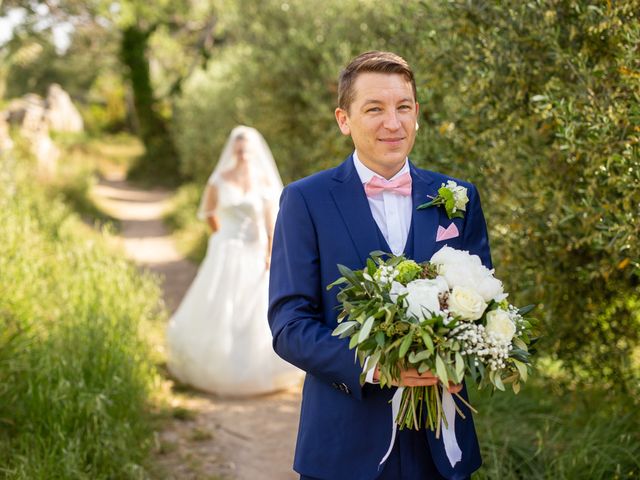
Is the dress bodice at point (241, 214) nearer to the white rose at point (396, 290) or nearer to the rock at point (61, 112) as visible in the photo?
the white rose at point (396, 290)

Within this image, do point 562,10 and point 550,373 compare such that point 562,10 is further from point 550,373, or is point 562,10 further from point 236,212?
point 236,212

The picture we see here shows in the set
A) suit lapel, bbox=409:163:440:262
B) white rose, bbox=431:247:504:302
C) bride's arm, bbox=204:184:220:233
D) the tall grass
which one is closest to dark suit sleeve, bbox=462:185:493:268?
suit lapel, bbox=409:163:440:262

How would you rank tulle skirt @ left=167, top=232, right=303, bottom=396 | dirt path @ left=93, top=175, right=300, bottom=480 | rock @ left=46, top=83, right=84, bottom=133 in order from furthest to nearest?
rock @ left=46, top=83, right=84, bottom=133 → tulle skirt @ left=167, top=232, right=303, bottom=396 → dirt path @ left=93, top=175, right=300, bottom=480

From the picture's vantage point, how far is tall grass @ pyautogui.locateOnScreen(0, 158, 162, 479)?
13.1 feet

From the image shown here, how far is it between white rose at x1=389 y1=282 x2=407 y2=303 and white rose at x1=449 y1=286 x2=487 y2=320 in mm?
138

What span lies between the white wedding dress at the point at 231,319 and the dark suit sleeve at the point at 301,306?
425 cm

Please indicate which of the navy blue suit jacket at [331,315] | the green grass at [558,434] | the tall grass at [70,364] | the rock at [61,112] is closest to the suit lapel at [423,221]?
the navy blue suit jacket at [331,315]

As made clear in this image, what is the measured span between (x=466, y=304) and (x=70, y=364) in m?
3.49

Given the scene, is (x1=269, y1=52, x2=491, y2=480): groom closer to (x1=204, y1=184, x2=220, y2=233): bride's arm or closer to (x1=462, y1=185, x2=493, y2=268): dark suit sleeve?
(x1=462, y1=185, x2=493, y2=268): dark suit sleeve

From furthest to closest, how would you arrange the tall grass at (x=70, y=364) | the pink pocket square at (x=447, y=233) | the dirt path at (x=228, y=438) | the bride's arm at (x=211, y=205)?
the bride's arm at (x=211, y=205) → the dirt path at (x=228, y=438) → the tall grass at (x=70, y=364) → the pink pocket square at (x=447, y=233)

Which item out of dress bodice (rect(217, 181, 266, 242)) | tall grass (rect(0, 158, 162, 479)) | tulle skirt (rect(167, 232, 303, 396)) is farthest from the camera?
dress bodice (rect(217, 181, 266, 242))

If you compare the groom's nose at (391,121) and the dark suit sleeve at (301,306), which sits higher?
the groom's nose at (391,121)

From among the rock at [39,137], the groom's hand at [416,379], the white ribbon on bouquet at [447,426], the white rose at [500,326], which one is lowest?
the white ribbon on bouquet at [447,426]

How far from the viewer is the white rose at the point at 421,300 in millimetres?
1887
